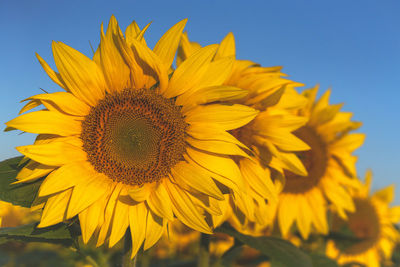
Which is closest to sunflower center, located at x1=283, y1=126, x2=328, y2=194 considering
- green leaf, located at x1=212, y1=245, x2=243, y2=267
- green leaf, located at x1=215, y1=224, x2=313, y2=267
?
green leaf, located at x1=212, y1=245, x2=243, y2=267

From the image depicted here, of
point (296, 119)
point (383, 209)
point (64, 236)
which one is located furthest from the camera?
point (383, 209)

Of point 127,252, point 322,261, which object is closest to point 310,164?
point 322,261

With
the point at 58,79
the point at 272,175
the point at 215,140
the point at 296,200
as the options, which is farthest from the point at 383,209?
the point at 58,79

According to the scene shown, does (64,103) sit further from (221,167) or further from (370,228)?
(370,228)

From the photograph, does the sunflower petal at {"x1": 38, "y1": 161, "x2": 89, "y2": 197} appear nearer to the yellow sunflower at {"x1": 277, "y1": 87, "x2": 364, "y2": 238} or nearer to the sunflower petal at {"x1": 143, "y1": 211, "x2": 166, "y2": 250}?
the sunflower petal at {"x1": 143, "y1": 211, "x2": 166, "y2": 250}

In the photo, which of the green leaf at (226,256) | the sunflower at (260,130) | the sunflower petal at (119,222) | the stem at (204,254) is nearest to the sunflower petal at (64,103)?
the sunflower petal at (119,222)

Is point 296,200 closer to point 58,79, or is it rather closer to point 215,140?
point 215,140
